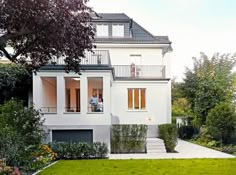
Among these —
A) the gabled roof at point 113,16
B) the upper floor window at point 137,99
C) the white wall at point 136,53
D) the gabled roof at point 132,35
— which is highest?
the gabled roof at point 113,16

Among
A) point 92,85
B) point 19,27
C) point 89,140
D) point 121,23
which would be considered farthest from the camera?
point 121,23

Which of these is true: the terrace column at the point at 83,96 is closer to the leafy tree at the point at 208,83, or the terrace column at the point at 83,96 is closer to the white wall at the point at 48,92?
the white wall at the point at 48,92

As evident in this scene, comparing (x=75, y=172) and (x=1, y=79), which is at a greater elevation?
(x=1, y=79)

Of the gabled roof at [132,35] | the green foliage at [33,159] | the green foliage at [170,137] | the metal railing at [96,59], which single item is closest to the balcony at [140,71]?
the gabled roof at [132,35]

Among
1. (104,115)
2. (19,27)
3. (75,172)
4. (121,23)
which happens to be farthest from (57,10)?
(121,23)

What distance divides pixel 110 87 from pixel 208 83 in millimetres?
11107

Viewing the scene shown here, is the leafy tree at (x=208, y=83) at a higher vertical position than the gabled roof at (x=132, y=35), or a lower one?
lower

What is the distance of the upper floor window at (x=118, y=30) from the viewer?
99.3 feet

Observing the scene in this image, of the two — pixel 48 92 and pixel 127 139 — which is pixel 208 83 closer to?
pixel 127 139

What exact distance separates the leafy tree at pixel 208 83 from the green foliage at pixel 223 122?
534 centimetres

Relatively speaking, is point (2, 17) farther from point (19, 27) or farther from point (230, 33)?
point (230, 33)

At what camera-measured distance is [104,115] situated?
20141mm

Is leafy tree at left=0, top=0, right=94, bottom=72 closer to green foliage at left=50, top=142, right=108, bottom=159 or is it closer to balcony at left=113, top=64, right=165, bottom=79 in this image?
green foliage at left=50, top=142, right=108, bottom=159

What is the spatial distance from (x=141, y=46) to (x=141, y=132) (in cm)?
957
